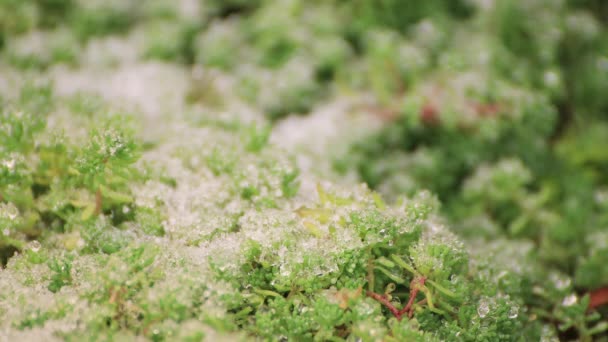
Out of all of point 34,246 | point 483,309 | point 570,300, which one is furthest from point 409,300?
point 34,246

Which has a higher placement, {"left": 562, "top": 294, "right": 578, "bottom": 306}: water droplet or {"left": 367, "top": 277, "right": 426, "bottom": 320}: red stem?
{"left": 367, "top": 277, "right": 426, "bottom": 320}: red stem

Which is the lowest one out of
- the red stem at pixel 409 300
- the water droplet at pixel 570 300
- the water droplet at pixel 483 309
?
the water droplet at pixel 570 300

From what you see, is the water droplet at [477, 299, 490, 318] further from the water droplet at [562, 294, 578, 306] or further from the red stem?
the water droplet at [562, 294, 578, 306]

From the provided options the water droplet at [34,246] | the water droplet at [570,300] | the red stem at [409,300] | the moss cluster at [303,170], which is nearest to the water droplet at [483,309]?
the moss cluster at [303,170]

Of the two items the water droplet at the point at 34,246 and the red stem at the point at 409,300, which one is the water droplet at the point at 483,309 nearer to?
the red stem at the point at 409,300

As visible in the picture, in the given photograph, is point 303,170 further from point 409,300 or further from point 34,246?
point 34,246

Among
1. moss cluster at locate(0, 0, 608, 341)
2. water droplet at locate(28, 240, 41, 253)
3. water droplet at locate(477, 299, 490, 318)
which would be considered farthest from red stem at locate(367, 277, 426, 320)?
water droplet at locate(28, 240, 41, 253)

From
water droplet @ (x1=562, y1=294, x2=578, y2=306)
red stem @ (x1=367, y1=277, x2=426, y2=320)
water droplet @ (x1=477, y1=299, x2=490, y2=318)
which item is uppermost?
red stem @ (x1=367, y1=277, x2=426, y2=320)

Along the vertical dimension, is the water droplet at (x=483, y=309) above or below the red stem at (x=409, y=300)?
below
